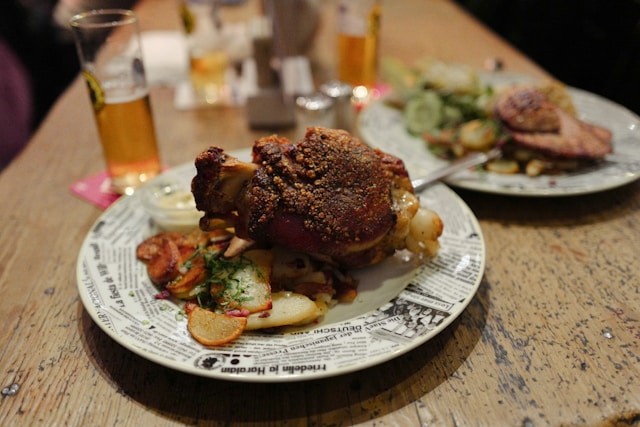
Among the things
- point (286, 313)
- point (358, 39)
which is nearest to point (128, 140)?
point (286, 313)

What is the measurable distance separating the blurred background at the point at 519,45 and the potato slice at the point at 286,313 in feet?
8.83

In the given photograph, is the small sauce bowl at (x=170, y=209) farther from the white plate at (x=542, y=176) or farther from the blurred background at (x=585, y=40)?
the blurred background at (x=585, y=40)

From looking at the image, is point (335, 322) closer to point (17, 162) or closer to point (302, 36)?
point (17, 162)

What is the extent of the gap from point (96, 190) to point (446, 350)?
4.79ft

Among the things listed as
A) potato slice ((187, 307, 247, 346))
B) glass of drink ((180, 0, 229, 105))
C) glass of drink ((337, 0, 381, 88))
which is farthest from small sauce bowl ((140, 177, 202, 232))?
glass of drink ((337, 0, 381, 88))

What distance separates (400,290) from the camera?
4.20 ft

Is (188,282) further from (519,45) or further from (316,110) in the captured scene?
(519,45)

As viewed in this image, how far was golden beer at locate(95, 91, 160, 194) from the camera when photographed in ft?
5.88

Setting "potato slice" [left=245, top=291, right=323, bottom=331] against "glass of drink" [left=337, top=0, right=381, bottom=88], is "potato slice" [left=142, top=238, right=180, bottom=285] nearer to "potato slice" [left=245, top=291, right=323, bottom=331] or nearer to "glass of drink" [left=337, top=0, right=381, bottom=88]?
"potato slice" [left=245, top=291, right=323, bottom=331]

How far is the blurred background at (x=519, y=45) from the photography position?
127 inches

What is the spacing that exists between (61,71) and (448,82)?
4428 millimetres

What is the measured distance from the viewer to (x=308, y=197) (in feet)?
4.02

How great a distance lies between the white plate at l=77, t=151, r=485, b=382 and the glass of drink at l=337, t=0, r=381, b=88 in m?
1.51

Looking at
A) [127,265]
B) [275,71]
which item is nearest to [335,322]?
[127,265]
